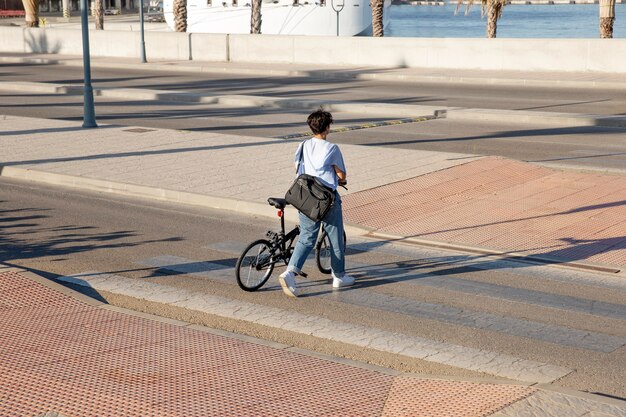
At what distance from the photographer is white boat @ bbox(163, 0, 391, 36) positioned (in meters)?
75.4

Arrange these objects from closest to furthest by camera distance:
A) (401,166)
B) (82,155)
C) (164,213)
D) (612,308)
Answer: (612,308)
(164,213)
(401,166)
(82,155)

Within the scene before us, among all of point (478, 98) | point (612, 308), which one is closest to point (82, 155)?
point (612, 308)

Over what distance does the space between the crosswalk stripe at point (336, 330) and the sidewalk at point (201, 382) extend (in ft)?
1.86

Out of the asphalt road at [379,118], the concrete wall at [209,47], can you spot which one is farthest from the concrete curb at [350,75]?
the concrete wall at [209,47]

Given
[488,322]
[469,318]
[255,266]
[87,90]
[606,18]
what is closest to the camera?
[488,322]

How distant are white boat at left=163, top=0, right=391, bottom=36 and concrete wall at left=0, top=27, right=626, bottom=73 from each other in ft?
89.5

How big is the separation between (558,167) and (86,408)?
11.8 meters

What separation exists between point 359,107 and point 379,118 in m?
1.50

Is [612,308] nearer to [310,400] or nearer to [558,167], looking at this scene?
[310,400]

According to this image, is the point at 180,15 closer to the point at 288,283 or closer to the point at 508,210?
the point at 508,210

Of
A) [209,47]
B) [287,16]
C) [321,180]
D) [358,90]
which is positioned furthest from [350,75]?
[287,16]

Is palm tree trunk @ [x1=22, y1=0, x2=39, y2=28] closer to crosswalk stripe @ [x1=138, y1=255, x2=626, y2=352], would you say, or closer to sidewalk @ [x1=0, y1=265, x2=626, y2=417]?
crosswalk stripe @ [x1=138, y1=255, x2=626, y2=352]

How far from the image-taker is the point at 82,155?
1800 cm

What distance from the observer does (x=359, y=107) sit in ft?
86.8
